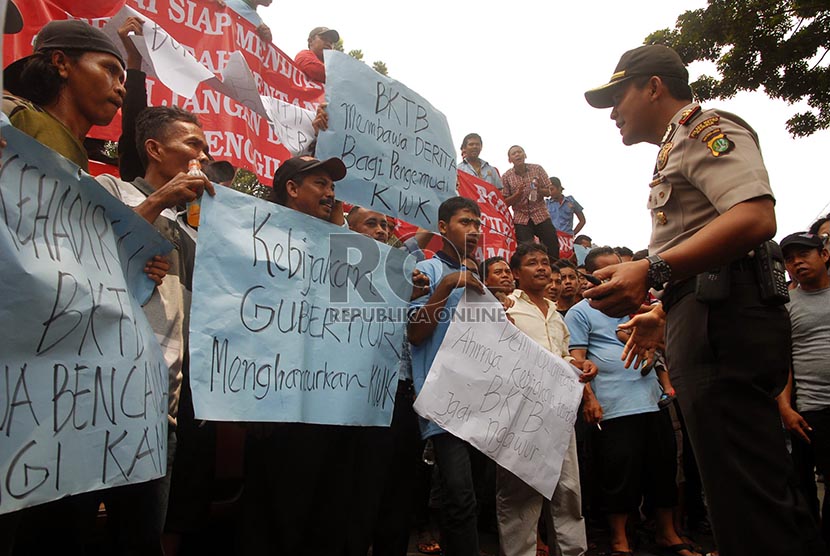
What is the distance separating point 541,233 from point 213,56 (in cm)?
516

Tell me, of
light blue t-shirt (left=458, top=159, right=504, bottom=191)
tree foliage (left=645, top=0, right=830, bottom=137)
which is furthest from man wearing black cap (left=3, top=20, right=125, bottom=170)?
tree foliage (left=645, top=0, right=830, bottom=137)

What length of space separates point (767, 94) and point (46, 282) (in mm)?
13999

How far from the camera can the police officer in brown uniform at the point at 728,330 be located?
1.95 meters

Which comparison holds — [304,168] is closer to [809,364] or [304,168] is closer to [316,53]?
[316,53]

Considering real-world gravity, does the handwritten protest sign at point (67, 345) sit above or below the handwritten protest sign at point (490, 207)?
below

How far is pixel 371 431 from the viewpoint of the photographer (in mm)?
3170

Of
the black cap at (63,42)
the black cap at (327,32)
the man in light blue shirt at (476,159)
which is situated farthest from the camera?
the man in light blue shirt at (476,159)

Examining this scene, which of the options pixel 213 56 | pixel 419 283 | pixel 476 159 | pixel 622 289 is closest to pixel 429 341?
pixel 419 283

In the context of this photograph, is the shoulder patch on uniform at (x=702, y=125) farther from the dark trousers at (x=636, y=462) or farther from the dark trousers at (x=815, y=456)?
the dark trousers at (x=815, y=456)

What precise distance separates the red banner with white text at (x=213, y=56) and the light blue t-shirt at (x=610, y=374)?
2591 millimetres

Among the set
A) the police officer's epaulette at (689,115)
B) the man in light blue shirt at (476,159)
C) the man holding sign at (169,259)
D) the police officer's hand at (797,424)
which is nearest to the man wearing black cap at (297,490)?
the man holding sign at (169,259)

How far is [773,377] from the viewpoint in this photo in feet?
6.66

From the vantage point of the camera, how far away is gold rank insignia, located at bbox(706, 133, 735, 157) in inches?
82.7

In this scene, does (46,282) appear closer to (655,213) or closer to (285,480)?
(285,480)
